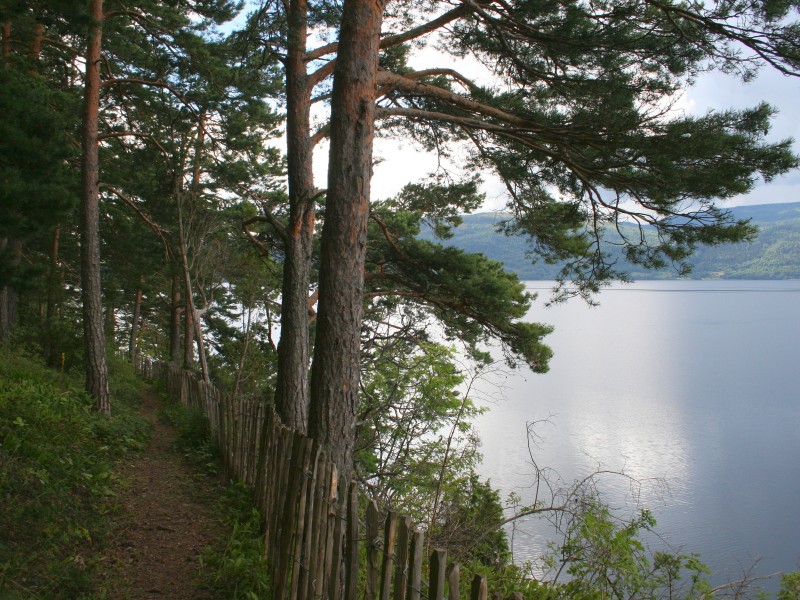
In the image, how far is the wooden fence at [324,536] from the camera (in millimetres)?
2359

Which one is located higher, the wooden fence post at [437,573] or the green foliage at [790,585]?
the wooden fence post at [437,573]

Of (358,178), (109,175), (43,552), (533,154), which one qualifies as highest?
(109,175)

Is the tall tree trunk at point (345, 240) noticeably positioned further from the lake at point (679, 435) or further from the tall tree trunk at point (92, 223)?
the tall tree trunk at point (92, 223)

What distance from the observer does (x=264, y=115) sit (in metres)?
11.7

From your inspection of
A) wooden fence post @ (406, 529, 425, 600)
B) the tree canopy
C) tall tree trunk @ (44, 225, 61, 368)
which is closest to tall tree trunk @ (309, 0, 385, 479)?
the tree canopy

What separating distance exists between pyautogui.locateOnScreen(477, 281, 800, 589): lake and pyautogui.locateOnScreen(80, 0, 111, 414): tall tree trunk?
20.0 ft

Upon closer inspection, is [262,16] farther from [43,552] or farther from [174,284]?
[174,284]

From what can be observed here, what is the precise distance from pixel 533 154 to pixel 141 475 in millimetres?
5601

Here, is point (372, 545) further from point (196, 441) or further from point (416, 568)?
point (196, 441)

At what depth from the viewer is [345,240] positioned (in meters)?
4.78

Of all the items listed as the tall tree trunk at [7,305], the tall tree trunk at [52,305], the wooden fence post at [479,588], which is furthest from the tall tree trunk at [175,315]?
the wooden fence post at [479,588]

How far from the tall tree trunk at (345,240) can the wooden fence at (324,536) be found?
0.38 m

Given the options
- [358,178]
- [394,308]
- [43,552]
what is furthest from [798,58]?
[394,308]

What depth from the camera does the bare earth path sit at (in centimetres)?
449
